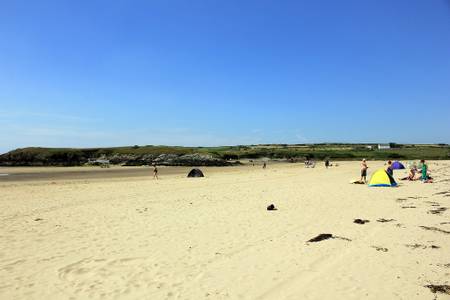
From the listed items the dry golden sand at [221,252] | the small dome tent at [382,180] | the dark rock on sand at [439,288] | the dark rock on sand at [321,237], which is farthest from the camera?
the small dome tent at [382,180]

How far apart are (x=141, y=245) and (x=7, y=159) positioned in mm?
98932

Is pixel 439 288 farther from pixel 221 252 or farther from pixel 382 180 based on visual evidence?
pixel 382 180

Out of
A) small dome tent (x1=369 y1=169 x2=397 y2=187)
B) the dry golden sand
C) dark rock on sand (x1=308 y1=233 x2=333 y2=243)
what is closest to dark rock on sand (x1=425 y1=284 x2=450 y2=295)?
the dry golden sand

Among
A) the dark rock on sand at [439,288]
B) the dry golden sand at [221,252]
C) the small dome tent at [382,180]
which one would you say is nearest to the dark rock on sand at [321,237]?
the dry golden sand at [221,252]

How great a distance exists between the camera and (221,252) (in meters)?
9.34

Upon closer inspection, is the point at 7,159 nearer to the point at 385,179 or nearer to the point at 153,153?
the point at 153,153

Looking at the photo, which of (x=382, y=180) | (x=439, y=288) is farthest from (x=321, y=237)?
(x=382, y=180)

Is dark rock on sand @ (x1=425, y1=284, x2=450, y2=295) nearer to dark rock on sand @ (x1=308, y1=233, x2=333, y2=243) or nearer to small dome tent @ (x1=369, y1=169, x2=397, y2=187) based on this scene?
dark rock on sand @ (x1=308, y1=233, x2=333, y2=243)

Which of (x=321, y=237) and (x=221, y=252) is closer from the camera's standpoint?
(x=221, y=252)

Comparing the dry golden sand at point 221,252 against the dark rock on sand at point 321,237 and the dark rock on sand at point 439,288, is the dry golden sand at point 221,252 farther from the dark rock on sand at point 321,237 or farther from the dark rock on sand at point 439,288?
the dark rock on sand at point 321,237

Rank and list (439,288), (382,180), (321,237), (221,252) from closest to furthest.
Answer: (439,288) < (221,252) < (321,237) < (382,180)

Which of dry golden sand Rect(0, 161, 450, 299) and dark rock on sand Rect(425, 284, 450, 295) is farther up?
dry golden sand Rect(0, 161, 450, 299)

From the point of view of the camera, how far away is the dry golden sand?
694 centimetres

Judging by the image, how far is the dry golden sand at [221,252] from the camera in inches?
273
